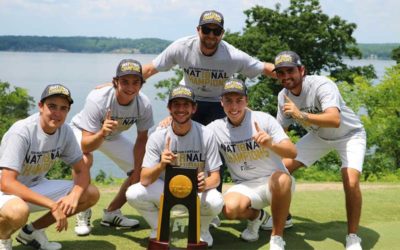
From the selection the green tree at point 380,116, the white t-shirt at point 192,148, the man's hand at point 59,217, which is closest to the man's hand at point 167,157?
the white t-shirt at point 192,148

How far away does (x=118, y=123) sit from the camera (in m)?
5.83

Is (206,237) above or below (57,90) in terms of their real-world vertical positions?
below

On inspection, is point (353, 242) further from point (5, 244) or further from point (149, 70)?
point (5, 244)

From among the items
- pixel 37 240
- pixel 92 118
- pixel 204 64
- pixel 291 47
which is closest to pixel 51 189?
pixel 37 240

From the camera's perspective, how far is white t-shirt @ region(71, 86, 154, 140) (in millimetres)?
5625

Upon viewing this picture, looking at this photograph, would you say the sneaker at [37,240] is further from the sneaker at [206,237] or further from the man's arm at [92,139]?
the sneaker at [206,237]

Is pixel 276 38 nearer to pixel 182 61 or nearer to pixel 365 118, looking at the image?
pixel 365 118

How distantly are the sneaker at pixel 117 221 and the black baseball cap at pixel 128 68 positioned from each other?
1.68m

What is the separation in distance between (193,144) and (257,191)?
2.81 feet

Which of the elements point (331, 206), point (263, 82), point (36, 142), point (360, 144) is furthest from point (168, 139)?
point (263, 82)

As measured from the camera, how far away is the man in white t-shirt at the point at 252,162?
16.9 feet

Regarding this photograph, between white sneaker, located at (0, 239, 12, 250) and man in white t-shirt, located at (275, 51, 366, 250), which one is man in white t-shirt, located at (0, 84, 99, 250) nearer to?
white sneaker, located at (0, 239, 12, 250)

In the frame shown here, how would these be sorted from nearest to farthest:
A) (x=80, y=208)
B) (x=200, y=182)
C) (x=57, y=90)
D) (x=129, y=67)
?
(x=57, y=90), (x=200, y=182), (x=80, y=208), (x=129, y=67)

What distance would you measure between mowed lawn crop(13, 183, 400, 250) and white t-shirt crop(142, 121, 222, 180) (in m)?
0.90
